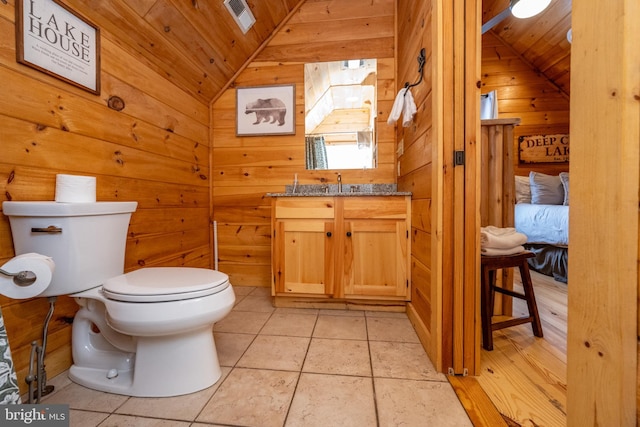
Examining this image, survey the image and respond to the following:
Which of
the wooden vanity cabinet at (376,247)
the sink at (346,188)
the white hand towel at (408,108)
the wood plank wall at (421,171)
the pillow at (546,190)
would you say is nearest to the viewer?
the wood plank wall at (421,171)

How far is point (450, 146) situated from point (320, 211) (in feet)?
3.06

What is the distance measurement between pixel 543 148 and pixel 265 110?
134 inches

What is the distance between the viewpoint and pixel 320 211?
1812 millimetres

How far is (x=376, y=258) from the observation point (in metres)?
1.76

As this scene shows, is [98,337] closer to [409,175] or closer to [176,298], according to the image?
[176,298]

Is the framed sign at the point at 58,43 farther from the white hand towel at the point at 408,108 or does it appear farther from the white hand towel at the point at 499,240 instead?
the white hand towel at the point at 499,240

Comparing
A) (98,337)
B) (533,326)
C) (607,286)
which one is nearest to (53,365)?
(98,337)

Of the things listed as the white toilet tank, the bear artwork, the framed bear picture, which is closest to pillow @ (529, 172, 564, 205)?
the framed bear picture

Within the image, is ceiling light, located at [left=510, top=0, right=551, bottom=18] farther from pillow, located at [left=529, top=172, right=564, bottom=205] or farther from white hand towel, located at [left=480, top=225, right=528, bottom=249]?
pillow, located at [left=529, top=172, right=564, bottom=205]

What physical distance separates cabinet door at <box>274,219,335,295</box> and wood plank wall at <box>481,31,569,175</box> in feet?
9.56

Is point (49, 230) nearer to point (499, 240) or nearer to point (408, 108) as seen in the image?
point (408, 108)

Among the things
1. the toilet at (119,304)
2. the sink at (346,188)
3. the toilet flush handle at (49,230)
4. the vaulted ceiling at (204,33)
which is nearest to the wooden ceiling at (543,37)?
the vaulted ceiling at (204,33)

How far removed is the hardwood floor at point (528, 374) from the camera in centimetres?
92
